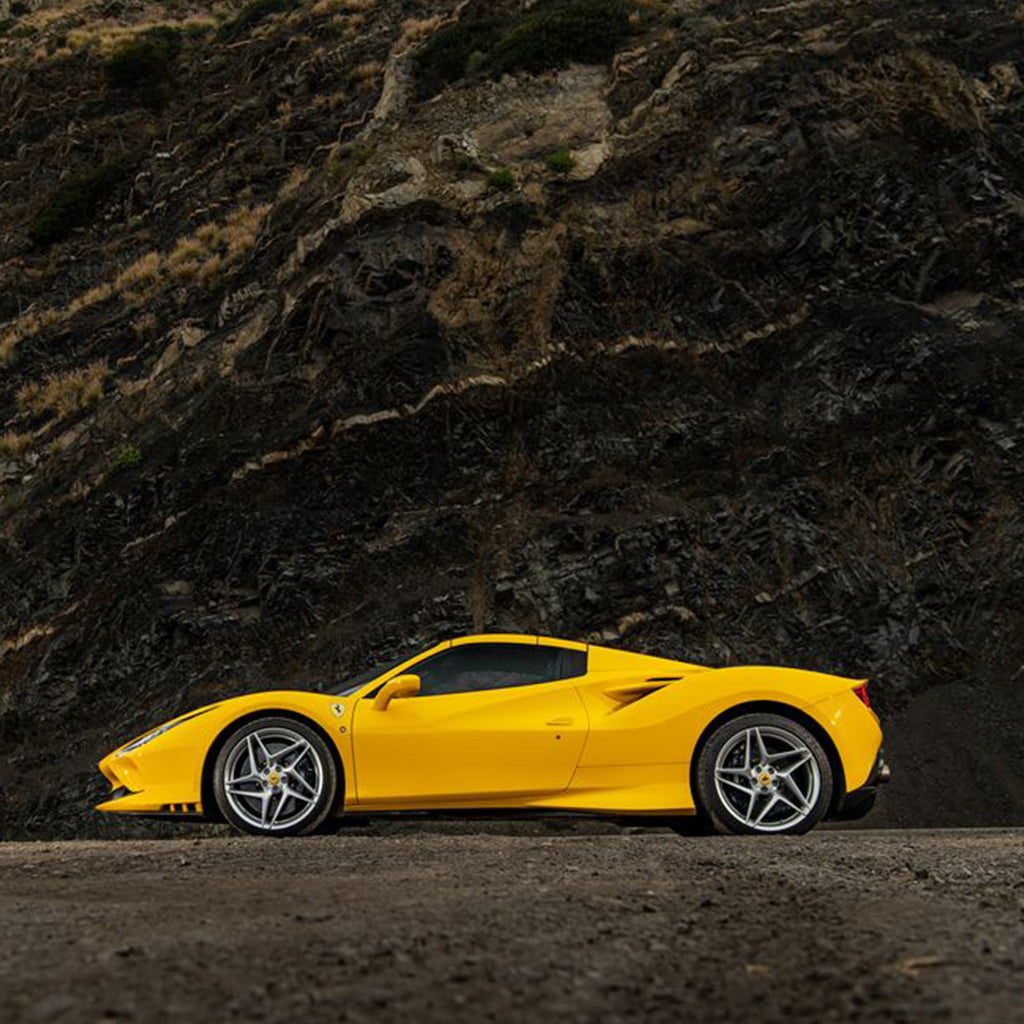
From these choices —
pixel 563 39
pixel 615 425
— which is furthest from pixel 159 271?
pixel 615 425

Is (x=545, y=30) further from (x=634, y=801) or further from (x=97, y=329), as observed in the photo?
(x=634, y=801)

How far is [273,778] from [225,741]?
1.31 feet

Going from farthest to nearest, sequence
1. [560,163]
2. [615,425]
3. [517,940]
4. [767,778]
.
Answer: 1. [560,163]
2. [615,425]
3. [767,778]
4. [517,940]

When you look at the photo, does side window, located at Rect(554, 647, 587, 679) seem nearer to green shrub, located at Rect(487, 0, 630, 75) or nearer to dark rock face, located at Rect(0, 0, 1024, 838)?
dark rock face, located at Rect(0, 0, 1024, 838)

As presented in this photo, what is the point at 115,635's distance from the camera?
1595 centimetres

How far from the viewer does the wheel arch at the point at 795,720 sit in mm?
6758

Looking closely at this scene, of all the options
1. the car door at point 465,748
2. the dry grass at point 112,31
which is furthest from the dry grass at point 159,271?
the car door at point 465,748

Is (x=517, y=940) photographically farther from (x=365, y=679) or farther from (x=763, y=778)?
(x=365, y=679)

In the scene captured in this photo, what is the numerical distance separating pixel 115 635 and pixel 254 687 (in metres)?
2.47

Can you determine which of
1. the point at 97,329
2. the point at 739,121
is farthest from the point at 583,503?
the point at 97,329

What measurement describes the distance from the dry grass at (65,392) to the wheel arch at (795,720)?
1782 cm

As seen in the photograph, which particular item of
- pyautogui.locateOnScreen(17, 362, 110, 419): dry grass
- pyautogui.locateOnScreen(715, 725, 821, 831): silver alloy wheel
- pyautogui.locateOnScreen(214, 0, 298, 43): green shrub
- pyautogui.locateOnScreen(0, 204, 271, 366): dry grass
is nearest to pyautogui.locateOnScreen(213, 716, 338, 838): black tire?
pyautogui.locateOnScreen(715, 725, 821, 831): silver alloy wheel

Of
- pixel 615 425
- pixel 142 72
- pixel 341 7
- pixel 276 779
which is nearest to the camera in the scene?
pixel 276 779

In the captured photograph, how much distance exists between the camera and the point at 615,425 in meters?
17.6
